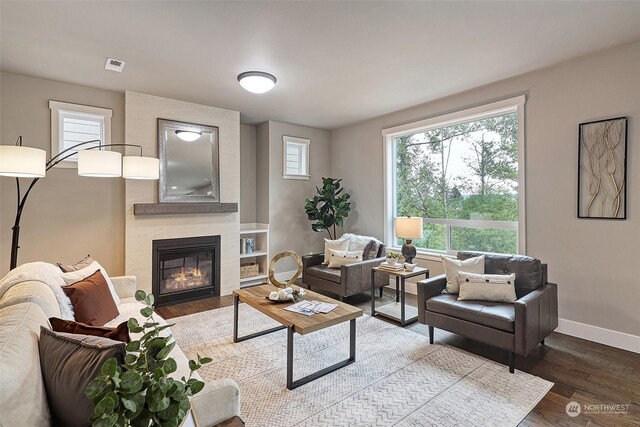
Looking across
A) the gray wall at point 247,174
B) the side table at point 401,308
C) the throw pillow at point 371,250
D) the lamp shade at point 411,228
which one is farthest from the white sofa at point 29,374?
the gray wall at point 247,174

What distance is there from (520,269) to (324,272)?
2.30m

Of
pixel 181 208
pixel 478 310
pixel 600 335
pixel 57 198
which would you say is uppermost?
pixel 57 198

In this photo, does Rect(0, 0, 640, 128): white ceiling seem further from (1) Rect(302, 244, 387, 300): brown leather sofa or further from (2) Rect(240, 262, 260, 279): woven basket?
(2) Rect(240, 262, 260, 279): woven basket

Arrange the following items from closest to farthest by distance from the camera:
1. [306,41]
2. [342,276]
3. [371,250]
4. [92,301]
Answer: [92,301] < [306,41] < [342,276] < [371,250]

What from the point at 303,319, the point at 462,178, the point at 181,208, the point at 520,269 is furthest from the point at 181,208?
the point at 520,269

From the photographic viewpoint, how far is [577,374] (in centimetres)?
251

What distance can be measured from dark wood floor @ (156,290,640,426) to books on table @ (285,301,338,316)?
126 cm

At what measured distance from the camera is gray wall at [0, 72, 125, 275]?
3.50 meters

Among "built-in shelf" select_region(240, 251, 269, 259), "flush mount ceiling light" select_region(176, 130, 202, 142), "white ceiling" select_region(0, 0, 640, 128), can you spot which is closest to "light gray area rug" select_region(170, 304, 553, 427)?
"built-in shelf" select_region(240, 251, 269, 259)

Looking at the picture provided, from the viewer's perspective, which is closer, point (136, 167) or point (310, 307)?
point (310, 307)

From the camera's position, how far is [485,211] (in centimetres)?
405

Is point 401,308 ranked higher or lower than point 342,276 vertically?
lower

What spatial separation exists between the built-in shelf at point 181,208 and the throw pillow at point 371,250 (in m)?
2.05

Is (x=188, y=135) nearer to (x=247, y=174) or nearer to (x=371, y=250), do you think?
(x=247, y=174)
